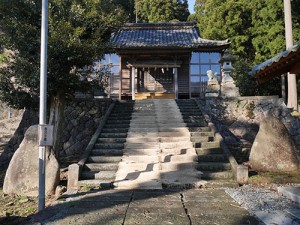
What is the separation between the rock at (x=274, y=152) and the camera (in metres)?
6.96

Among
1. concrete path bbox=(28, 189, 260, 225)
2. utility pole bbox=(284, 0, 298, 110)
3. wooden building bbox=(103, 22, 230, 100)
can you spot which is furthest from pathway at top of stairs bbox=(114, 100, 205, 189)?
utility pole bbox=(284, 0, 298, 110)

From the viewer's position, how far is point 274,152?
7051mm

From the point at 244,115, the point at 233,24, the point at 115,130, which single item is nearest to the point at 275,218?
the point at 115,130

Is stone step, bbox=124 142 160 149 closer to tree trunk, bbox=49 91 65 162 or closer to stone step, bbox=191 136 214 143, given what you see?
stone step, bbox=191 136 214 143

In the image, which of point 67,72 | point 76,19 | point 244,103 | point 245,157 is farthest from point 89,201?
point 244,103

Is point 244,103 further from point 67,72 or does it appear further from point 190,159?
point 67,72

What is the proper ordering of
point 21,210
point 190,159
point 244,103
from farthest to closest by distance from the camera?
point 244,103
point 190,159
point 21,210

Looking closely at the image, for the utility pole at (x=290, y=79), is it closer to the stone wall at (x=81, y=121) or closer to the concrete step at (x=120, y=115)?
the concrete step at (x=120, y=115)

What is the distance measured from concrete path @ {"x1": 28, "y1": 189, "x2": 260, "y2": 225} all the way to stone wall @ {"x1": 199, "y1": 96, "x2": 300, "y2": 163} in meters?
7.27

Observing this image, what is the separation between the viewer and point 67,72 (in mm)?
7570

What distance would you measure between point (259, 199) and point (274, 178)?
158 centimetres

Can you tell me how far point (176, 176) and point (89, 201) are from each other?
2.24 metres

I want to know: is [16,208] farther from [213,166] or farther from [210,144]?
[210,144]

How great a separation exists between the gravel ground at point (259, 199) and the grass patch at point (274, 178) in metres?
0.36
